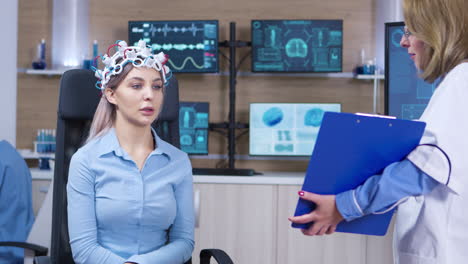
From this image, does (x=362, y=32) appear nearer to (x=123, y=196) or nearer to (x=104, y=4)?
(x=104, y=4)

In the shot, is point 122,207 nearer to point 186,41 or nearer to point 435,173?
point 435,173

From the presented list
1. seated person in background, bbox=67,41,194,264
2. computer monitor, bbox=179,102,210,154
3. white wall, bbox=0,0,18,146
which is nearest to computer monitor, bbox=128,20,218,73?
computer monitor, bbox=179,102,210,154

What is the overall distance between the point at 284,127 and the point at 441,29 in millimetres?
2234

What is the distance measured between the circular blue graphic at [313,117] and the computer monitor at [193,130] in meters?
0.63

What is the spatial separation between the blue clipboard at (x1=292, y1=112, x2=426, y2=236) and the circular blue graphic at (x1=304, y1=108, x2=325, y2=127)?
2173 mm

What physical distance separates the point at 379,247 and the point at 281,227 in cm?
56

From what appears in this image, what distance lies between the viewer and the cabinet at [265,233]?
334 cm

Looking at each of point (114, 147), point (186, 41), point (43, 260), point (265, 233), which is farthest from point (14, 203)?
point (186, 41)

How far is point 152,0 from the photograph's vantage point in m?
3.93

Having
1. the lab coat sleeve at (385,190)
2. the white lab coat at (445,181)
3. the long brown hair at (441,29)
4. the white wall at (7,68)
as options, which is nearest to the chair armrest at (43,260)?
the lab coat sleeve at (385,190)

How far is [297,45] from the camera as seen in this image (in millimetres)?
3670

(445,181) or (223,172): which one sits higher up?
(445,181)

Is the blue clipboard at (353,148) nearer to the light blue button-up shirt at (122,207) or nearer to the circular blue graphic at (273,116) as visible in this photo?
the light blue button-up shirt at (122,207)

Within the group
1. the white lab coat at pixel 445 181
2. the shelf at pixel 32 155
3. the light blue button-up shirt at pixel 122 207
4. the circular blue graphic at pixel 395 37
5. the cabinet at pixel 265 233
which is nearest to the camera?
the white lab coat at pixel 445 181
